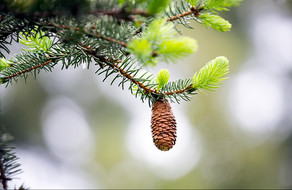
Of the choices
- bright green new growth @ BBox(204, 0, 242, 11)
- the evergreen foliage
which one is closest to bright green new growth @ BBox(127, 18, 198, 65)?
the evergreen foliage

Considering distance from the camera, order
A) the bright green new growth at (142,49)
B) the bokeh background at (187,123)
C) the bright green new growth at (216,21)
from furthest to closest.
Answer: the bokeh background at (187,123) → the bright green new growth at (216,21) → the bright green new growth at (142,49)

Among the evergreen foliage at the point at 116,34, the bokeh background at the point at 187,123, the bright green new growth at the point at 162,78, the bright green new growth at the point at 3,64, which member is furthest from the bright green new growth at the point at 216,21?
the bokeh background at the point at 187,123

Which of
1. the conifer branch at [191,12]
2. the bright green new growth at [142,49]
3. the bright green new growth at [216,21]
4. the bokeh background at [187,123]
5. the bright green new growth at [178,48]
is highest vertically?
the bokeh background at [187,123]

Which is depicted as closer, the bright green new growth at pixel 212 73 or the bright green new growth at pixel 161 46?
the bright green new growth at pixel 161 46

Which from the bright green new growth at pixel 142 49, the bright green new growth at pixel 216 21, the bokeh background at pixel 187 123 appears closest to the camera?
the bright green new growth at pixel 142 49

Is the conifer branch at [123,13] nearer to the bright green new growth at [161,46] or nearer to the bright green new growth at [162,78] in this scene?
the bright green new growth at [161,46]

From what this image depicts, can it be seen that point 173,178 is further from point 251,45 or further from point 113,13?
point 113,13

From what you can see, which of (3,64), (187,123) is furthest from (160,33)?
(187,123)

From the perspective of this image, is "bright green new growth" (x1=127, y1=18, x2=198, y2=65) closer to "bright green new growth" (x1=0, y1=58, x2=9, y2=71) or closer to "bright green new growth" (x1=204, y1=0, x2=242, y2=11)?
"bright green new growth" (x1=204, y1=0, x2=242, y2=11)
